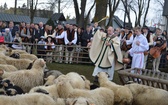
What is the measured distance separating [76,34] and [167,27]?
41.2 feet

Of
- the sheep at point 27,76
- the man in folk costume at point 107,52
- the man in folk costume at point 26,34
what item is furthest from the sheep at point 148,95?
the man in folk costume at point 26,34

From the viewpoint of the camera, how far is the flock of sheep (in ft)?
16.8

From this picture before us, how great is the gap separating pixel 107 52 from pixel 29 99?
17.1 feet

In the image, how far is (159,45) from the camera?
13.1 meters

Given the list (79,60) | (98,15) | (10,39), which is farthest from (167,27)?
(10,39)

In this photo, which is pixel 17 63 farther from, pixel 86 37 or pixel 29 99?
pixel 86 37

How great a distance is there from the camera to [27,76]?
739 cm

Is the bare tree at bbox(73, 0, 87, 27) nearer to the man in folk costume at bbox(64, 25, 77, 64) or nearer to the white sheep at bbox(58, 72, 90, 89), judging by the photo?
the man in folk costume at bbox(64, 25, 77, 64)

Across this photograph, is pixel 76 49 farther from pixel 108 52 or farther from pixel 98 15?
pixel 108 52

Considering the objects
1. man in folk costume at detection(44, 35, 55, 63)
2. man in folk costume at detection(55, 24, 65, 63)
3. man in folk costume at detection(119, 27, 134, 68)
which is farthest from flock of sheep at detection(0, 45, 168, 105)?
man in folk costume at detection(55, 24, 65, 63)

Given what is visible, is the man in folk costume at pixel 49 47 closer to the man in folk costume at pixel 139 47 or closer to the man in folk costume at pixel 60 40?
the man in folk costume at pixel 60 40

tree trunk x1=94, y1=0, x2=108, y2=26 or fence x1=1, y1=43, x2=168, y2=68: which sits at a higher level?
tree trunk x1=94, y1=0, x2=108, y2=26

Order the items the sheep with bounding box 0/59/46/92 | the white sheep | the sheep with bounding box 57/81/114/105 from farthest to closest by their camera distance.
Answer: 1. the sheep with bounding box 0/59/46/92
2. the white sheep
3. the sheep with bounding box 57/81/114/105

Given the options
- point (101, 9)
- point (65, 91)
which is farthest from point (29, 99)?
point (101, 9)
